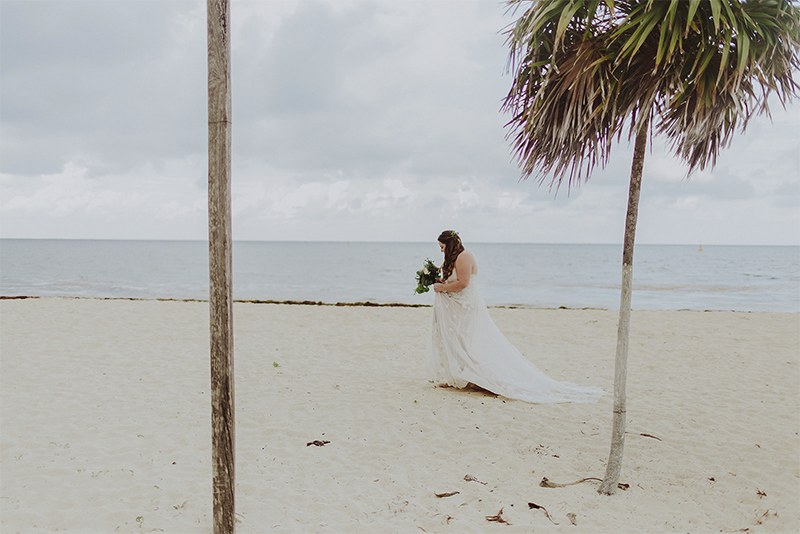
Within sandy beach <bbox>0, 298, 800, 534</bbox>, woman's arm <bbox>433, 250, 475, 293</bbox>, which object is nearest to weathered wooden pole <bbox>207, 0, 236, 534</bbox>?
sandy beach <bbox>0, 298, 800, 534</bbox>

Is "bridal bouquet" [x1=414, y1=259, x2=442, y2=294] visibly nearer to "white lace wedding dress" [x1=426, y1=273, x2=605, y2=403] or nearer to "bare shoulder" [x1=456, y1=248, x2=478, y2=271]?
"white lace wedding dress" [x1=426, y1=273, x2=605, y2=403]

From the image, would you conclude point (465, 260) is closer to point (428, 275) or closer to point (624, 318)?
point (428, 275)

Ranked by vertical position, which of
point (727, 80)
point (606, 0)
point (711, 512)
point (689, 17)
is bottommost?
point (711, 512)

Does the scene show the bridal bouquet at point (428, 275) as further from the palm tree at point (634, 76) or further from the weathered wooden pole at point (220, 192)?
the weathered wooden pole at point (220, 192)

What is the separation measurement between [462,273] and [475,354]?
3.20 ft

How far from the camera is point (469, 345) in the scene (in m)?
5.95

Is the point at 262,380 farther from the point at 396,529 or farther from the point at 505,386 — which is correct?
the point at 396,529

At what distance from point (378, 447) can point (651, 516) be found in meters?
2.17

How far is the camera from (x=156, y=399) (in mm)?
5691

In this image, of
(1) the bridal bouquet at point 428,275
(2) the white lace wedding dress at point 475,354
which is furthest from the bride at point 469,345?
(1) the bridal bouquet at point 428,275

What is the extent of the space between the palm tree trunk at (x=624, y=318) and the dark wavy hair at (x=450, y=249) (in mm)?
2511

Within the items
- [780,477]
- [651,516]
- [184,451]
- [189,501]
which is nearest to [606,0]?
[651,516]

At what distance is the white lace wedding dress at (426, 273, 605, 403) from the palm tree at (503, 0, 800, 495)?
228 centimetres

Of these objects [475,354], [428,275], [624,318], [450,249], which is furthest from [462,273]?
[624,318]
